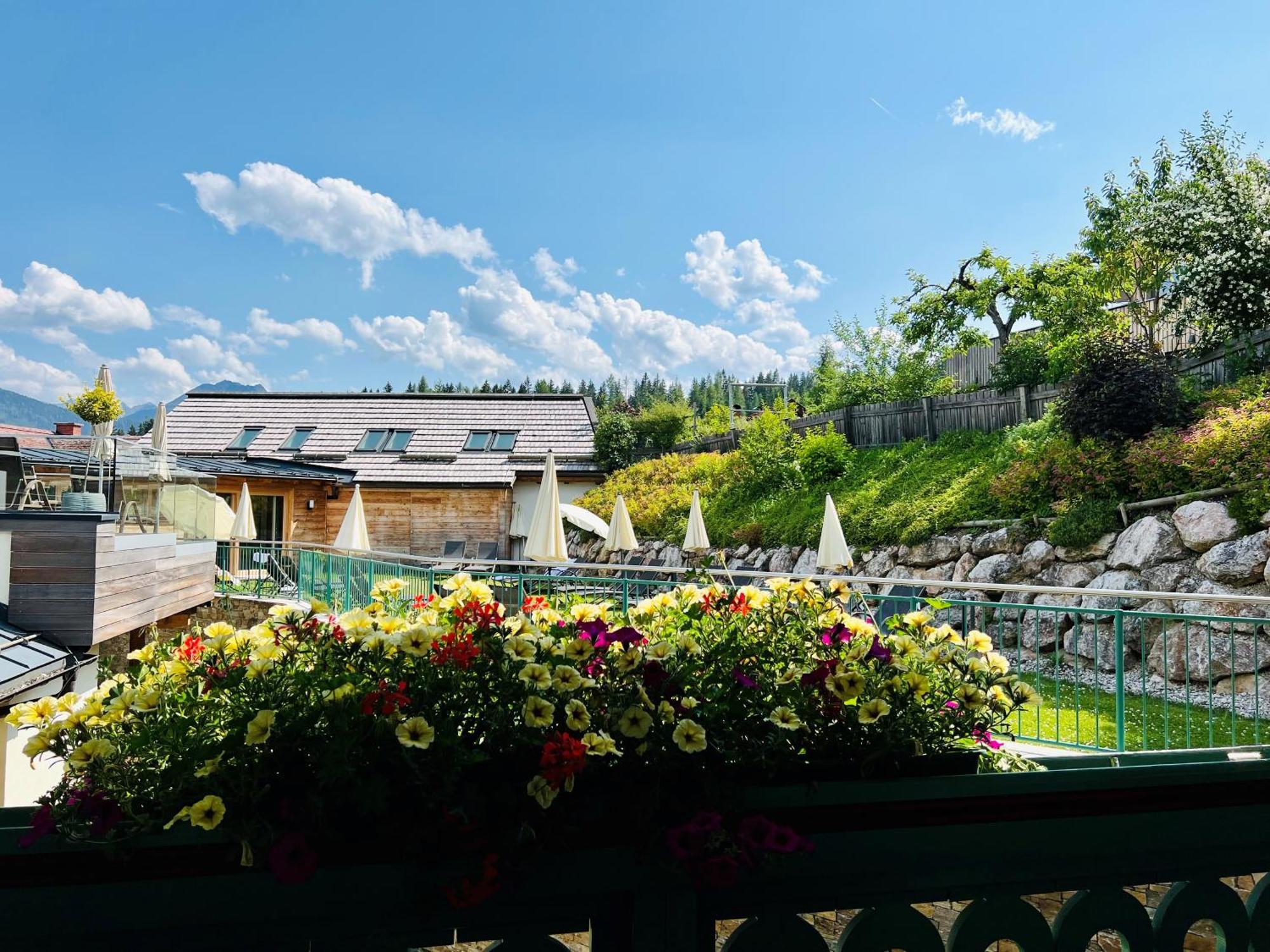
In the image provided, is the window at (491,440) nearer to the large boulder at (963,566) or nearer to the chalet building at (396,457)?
the chalet building at (396,457)

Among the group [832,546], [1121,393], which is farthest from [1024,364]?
[832,546]

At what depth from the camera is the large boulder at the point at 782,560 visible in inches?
542

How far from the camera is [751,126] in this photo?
21.0 meters

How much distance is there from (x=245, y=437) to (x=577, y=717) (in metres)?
26.4

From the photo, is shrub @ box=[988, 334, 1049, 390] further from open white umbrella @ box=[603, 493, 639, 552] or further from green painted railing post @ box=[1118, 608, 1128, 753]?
green painted railing post @ box=[1118, 608, 1128, 753]

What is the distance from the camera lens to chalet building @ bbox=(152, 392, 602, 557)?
2047cm

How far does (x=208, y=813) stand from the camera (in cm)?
94

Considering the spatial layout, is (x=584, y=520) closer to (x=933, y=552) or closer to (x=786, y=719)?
(x=933, y=552)

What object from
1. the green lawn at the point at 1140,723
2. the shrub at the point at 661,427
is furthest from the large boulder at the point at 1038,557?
the shrub at the point at 661,427

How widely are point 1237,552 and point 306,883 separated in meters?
9.62

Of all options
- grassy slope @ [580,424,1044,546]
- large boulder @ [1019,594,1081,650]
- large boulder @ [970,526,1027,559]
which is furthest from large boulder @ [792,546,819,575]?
large boulder @ [1019,594,1081,650]

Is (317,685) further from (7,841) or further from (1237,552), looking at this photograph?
(1237,552)

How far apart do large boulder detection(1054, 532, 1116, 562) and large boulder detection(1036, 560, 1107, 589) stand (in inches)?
2.2

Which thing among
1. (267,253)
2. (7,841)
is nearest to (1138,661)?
(7,841)
